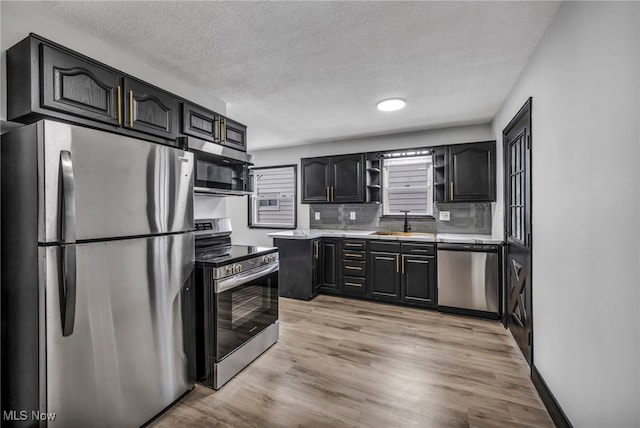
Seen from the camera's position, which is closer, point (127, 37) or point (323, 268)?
point (127, 37)

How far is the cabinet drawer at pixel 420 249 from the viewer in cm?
374

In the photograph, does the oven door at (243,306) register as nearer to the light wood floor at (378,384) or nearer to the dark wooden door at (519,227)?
the light wood floor at (378,384)

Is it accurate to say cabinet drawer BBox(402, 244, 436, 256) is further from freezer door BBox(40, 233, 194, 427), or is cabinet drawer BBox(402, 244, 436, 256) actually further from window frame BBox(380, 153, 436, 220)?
freezer door BBox(40, 233, 194, 427)

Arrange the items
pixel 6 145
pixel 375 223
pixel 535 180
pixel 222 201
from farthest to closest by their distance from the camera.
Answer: pixel 375 223 < pixel 222 201 < pixel 535 180 < pixel 6 145

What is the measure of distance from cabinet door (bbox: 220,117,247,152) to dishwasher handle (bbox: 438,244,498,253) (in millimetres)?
2724

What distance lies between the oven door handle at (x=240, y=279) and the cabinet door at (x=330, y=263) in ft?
5.81

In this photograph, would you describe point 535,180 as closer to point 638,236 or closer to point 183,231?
point 638,236

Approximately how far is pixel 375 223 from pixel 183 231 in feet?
11.0

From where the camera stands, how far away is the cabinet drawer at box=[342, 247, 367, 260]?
4152 mm

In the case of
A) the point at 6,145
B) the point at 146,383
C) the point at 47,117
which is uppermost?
the point at 47,117

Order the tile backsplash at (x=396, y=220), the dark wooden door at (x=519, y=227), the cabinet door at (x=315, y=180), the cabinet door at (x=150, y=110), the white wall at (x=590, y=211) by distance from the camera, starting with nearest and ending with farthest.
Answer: the white wall at (x=590, y=211) → the cabinet door at (x=150, y=110) → the dark wooden door at (x=519, y=227) → the tile backsplash at (x=396, y=220) → the cabinet door at (x=315, y=180)

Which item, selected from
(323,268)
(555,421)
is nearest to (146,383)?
(555,421)

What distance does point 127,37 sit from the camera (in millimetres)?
1976

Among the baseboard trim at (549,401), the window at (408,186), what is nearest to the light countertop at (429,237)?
the window at (408,186)
